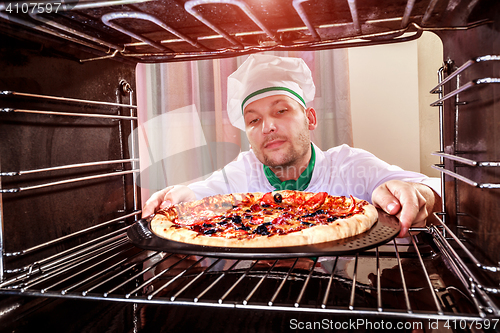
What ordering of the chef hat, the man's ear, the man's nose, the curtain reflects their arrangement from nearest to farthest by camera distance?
the chef hat
the man's nose
the man's ear
the curtain

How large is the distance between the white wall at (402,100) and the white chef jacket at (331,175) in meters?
0.14

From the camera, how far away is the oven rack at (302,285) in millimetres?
548

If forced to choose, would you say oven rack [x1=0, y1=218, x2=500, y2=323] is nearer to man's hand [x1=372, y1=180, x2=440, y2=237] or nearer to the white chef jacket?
man's hand [x1=372, y1=180, x2=440, y2=237]

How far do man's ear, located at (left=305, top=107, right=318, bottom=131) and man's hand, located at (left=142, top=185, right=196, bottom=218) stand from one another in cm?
83

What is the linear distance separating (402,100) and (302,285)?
1.49m

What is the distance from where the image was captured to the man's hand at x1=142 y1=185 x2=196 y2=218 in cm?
132

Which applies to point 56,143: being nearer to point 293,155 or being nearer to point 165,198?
point 165,198

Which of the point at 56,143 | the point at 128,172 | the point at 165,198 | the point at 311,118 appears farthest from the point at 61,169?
the point at 311,118

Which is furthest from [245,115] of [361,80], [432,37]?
[432,37]

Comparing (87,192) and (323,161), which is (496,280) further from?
(323,161)

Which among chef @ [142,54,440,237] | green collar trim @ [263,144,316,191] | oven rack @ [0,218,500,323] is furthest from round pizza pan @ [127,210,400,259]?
green collar trim @ [263,144,316,191]

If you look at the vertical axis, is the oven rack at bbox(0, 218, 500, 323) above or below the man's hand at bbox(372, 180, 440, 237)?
below

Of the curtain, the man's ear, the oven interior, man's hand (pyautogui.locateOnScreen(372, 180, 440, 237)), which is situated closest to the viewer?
the oven interior

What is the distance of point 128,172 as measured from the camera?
117cm
